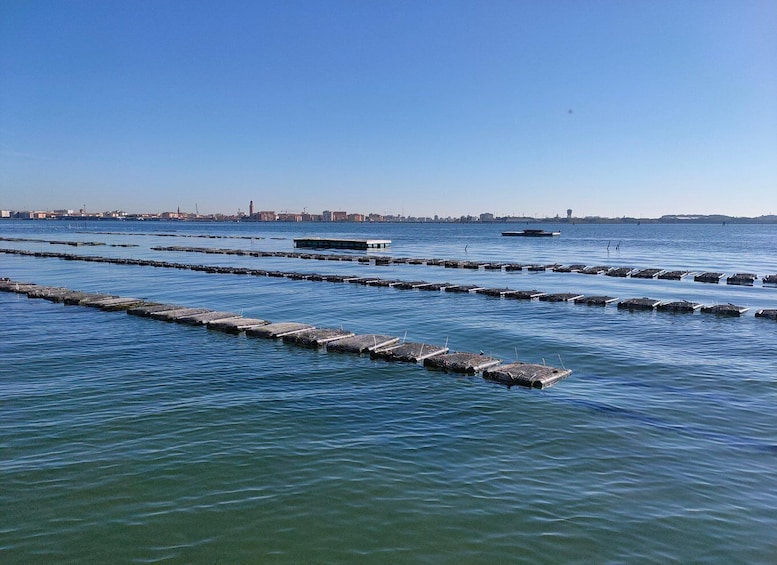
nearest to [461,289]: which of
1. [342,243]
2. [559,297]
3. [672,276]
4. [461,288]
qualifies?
[461,288]

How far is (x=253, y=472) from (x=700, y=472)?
8.31 meters

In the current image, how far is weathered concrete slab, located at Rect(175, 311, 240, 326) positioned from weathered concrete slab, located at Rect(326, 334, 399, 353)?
6.77 metres

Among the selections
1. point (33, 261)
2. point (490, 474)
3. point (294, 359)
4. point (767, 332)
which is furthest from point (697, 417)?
point (33, 261)

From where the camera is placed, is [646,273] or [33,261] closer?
[646,273]

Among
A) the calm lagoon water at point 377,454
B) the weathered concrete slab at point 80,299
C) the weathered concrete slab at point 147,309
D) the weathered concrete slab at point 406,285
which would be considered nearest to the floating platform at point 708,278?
the weathered concrete slab at point 406,285

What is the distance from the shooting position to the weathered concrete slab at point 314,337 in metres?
19.7

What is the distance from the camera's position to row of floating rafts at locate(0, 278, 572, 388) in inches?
619

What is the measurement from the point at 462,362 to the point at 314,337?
604 centimetres

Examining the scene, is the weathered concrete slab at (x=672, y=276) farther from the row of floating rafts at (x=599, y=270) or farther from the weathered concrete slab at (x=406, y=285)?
the weathered concrete slab at (x=406, y=285)

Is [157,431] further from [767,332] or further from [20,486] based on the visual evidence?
[767,332]

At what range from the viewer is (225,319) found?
76.5 ft

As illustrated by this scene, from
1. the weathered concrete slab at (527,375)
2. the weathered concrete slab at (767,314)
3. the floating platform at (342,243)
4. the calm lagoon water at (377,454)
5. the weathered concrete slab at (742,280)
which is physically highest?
the floating platform at (342,243)

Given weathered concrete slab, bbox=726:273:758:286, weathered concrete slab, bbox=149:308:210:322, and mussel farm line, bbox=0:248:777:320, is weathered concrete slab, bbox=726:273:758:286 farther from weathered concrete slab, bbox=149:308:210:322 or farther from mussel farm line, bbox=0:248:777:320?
weathered concrete slab, bbox=149:308:210:322

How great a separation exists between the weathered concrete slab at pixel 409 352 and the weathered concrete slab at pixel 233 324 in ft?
21.5
